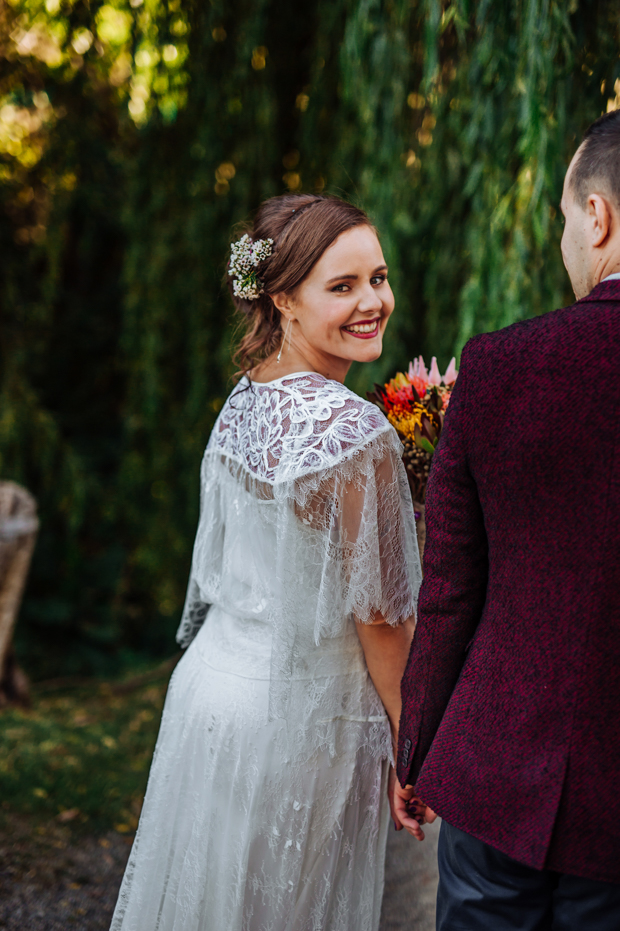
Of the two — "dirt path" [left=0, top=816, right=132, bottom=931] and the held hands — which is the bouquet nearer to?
the held hands

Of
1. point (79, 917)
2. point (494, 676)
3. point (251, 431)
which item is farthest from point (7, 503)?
point (494, 676)

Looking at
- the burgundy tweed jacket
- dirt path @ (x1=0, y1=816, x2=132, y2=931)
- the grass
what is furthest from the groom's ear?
the grass

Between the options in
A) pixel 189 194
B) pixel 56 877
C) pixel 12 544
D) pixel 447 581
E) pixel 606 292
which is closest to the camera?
pixel 606 292

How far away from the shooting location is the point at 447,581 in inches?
45.6

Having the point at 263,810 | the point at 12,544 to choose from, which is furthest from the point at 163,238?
the point at 263,810

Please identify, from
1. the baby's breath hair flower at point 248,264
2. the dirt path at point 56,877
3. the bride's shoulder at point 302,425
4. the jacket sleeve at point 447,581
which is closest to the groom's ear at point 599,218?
the jacket sleeve at point 447,581

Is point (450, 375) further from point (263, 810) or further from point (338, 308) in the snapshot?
point (263, 810)

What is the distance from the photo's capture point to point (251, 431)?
1595 millimetres

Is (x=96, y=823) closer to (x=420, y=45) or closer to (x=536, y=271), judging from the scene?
(x=536, y=271)

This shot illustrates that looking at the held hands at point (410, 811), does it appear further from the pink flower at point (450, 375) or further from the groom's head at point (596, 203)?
the groom's head at point (596, 203)

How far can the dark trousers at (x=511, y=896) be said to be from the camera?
1.05 metres

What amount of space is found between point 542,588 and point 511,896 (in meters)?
0.45

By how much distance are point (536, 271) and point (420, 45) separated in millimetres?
995

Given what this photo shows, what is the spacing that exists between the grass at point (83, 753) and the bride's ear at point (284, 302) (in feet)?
7.95
